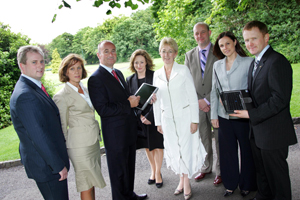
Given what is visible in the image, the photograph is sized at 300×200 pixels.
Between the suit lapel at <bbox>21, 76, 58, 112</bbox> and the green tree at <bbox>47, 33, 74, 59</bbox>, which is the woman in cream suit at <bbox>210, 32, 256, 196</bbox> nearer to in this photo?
the suit lapel at <bbox>21, 76, 58, 112</bbox>

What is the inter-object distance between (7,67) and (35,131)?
9220mm

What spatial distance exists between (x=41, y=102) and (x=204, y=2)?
16232 millimetres

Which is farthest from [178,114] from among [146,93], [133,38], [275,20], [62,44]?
[62,44]

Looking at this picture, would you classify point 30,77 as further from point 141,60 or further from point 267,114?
point 267,114

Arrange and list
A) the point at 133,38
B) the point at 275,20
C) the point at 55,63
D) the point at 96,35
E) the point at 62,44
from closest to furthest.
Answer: the point at 275,20, the point at 55,63, the point at 133,38, the point at 62,44, the point at 96,35

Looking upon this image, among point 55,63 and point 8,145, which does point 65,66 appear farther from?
point 55,63

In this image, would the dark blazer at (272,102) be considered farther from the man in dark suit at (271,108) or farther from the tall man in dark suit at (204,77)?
the tall man in dark suit at (204,77)

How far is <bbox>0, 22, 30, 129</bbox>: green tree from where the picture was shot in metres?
9.49

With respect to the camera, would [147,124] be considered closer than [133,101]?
No

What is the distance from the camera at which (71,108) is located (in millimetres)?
2939

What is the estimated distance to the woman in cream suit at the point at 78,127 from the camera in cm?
293

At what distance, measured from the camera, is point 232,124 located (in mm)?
3363

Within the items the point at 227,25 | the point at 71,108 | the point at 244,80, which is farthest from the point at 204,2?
the point at 71,108

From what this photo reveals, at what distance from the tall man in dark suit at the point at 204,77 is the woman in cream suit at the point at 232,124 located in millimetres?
378
